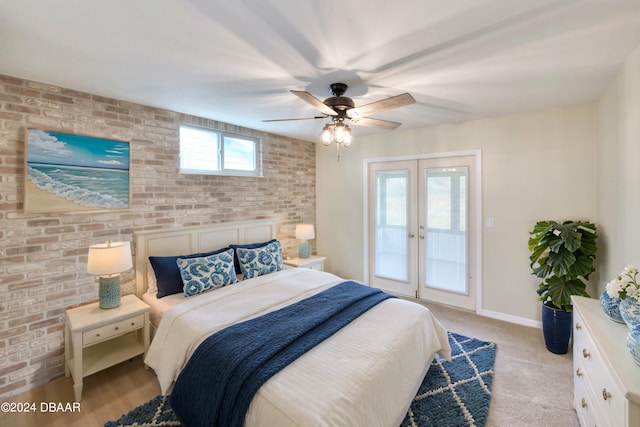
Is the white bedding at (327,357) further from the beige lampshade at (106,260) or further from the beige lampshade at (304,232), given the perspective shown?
the beige lampshade at (304,232)

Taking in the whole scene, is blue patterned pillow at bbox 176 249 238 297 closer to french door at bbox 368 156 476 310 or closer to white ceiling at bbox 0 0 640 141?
white ceiling at bbox 0 0 640 141

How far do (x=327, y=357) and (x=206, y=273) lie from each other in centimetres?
167

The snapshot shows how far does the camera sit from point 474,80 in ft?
7.53

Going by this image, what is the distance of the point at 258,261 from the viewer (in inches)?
131

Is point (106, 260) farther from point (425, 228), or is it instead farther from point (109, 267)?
point (425, 228)

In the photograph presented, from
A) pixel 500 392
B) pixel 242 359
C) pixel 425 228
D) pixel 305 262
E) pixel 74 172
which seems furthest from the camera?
pixel 305 262

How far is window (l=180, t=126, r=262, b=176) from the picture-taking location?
3.37 m

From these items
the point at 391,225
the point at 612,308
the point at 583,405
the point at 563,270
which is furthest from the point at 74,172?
the point at 563,270

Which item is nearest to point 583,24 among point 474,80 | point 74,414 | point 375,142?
point 474,80

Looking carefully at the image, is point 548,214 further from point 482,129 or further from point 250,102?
point 250,102

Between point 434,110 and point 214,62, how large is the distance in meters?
2.30

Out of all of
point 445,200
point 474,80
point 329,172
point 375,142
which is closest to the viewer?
point 474,80

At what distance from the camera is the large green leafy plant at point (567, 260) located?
2.59m

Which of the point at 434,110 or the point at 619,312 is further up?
the point at 434,110
